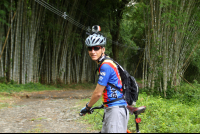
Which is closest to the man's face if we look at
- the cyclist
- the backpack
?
the cyclist

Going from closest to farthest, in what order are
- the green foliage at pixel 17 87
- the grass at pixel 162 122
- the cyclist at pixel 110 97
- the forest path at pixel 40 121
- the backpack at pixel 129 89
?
the cyclist at pixel 110 97 < the backpack at pixel 129 89 < the grass at pixel 162 122 < the forest path at pixel 40 121 < the green foliage at pixel 17 87

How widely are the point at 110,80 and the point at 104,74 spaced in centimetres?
12

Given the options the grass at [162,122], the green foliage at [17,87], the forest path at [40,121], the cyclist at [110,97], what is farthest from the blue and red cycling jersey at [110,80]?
the green foliage at [17,87]

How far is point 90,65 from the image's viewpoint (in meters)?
21.5

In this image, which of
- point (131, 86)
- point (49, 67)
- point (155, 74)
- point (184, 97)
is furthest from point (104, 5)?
point (131, 86)

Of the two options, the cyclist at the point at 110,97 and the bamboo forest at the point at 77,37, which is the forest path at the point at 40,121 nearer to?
the cyclist at the point at 110,97

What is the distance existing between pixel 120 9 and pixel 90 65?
672cm

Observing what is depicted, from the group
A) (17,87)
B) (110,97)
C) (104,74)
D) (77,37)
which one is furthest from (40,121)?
(77,37)

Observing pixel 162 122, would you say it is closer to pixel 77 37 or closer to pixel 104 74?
pixel 104 74

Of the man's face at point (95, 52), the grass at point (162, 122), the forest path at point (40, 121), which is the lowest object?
the forest path at point (40, 121)

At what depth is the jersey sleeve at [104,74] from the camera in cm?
219

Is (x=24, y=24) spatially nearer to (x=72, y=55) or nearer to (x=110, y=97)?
(x=72, y=55)

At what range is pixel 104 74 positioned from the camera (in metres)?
2.19

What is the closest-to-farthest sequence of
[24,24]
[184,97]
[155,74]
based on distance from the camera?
[184,97] → [155,74] → [24,24]
